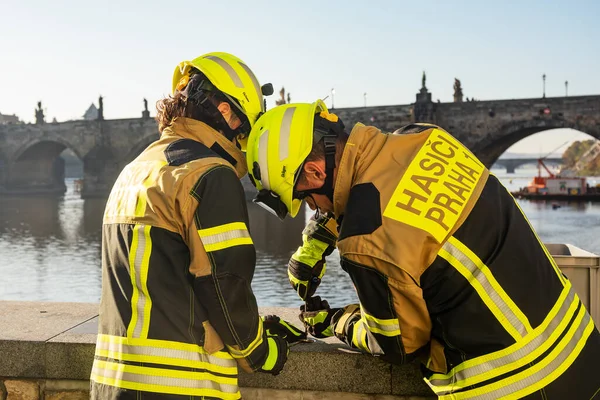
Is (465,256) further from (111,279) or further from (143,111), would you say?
(143,111)

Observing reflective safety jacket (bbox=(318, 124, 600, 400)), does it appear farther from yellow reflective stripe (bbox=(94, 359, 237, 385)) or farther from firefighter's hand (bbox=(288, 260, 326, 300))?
firefighter's hand (bbox=(288, 260, 326, 300))

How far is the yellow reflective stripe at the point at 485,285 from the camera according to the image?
188cm

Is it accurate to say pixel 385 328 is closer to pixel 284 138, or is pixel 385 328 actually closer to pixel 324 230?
pixel 284 138

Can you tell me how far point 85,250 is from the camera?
21.0 metres

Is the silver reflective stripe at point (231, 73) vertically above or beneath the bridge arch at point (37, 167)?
above

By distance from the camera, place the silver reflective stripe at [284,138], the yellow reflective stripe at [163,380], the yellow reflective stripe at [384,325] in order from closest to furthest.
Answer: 1. the yellow reflective stripe at [384,325]
2. the yellow reflective stripe at [163,380]
3. the silver reflective stripe at [284,138]

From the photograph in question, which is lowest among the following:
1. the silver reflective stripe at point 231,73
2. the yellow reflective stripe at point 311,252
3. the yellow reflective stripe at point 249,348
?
the yellow reflective stripe at point 249,348

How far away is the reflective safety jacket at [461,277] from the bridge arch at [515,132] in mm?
35311

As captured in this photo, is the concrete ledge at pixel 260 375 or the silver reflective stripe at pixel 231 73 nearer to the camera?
the silver reflective stripe at pixel 231 73

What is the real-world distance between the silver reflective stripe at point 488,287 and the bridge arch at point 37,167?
54.4m

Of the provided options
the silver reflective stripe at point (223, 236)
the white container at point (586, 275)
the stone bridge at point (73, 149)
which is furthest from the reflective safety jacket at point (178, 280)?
the stone bridge at point (73, 149)

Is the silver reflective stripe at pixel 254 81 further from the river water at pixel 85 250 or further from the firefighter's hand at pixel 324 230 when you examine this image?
the river water at pixel 85 250

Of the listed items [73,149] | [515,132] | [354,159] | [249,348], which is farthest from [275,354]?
[73,149]

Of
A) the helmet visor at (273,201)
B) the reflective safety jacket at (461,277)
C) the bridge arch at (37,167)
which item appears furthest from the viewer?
the bridge arch at (37,167)
